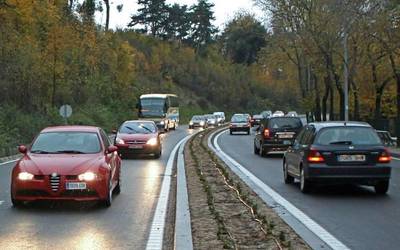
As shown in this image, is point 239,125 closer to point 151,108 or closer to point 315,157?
point 151,108

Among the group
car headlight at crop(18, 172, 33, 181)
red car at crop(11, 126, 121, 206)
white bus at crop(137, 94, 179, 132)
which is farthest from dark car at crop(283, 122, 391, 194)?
white bus at crop(137, 94, 179, 132)

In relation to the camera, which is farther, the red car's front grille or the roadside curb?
the red car's front grille

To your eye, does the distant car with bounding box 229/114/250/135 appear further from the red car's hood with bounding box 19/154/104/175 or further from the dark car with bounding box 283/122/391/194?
the red car's hood with bounding box 19/154/104/175

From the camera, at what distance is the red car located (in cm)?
1157

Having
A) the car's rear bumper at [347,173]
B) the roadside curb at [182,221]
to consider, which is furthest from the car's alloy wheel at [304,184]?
the roadside curb at [182,221]

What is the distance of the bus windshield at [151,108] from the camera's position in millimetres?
63750

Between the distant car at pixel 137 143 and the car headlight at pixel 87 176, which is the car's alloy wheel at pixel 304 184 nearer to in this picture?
the car headlight at pixel 87 176

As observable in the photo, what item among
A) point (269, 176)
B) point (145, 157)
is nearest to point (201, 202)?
point (269, 176)

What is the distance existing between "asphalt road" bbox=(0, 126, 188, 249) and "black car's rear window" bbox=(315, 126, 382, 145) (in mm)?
3691

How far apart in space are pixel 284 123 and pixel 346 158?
48.1 feet

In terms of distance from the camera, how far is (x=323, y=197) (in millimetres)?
14141

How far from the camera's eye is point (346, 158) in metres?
14.1

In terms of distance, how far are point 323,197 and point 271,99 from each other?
362ft

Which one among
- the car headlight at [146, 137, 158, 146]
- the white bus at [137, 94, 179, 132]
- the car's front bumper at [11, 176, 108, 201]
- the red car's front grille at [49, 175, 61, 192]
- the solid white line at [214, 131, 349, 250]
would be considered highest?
the white bus at [137, 94, 179, 132]
